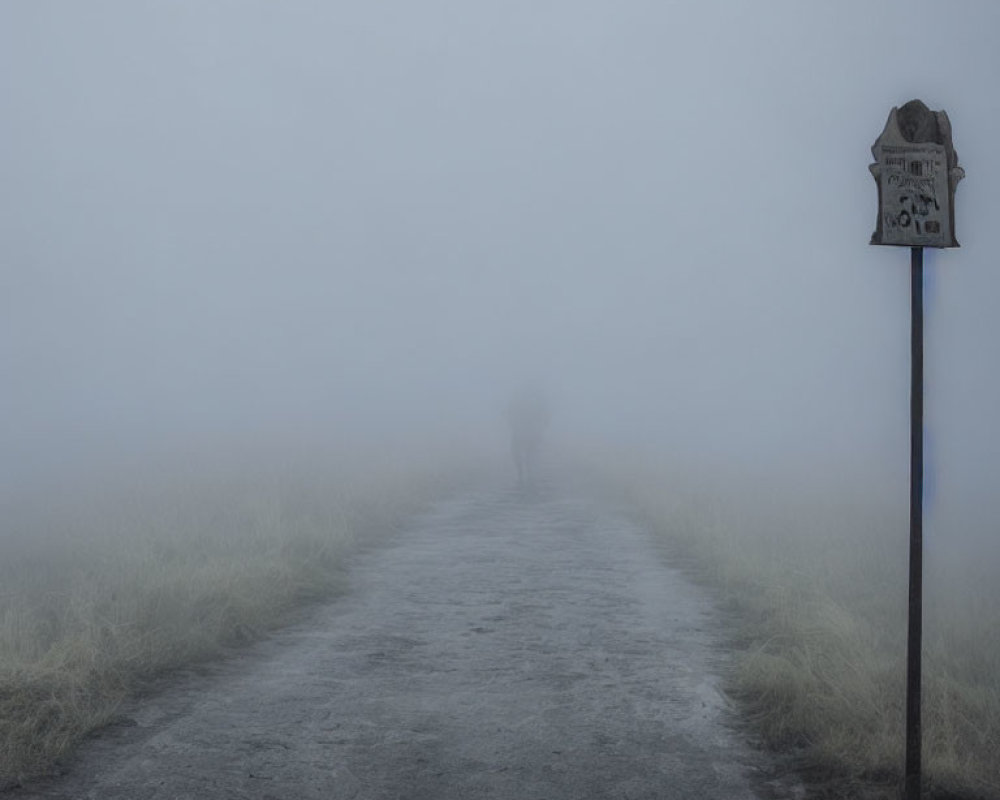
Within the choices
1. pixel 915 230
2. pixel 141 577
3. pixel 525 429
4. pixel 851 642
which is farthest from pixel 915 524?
pixel 525 429

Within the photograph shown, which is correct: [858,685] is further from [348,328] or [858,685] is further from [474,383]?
[348,328]

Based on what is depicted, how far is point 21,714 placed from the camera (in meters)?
5.71

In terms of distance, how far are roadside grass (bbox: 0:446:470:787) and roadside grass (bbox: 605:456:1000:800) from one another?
14.4ft

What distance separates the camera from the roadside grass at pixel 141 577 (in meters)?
6.04

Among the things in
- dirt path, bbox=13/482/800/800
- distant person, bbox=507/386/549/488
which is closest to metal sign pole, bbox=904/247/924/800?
dirt path, bbox=13/482/800/800

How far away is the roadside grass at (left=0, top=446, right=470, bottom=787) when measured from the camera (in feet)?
19.8

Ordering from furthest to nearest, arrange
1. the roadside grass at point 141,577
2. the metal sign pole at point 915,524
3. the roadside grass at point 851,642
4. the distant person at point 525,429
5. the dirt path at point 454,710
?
the distant person at point 525,429 < the roadside grass at point 141,577 < the roadside grass at point 851,642 < the dirt path at point 454,710 < the metal sign pole at point 915,524

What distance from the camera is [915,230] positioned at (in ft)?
15.2

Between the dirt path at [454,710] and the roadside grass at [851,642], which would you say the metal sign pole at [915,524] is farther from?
the dirt path at [454,710]

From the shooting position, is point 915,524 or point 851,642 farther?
point 851,642

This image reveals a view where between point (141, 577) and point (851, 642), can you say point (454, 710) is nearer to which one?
point (851, 642)

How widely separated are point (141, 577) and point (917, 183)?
791 cm

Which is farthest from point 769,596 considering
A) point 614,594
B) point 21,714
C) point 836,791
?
point 21,714

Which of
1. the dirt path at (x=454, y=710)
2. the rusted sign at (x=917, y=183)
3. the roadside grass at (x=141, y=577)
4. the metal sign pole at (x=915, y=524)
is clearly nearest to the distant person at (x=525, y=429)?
the roadside grass at (x=141, y=577)
